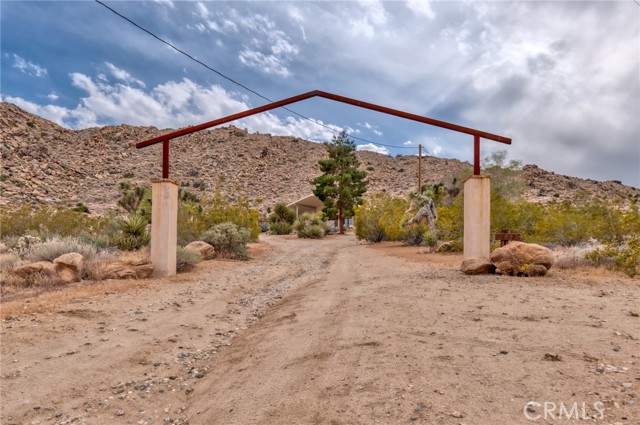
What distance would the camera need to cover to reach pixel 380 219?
968 inches

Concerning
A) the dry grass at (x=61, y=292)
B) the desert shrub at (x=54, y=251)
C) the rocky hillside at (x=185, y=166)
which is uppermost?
the rocky hillside at (x=185, y=166)

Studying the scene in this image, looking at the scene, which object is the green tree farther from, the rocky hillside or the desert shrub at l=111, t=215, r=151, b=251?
the desert shrub at l=111, t=215, r=151, b=251

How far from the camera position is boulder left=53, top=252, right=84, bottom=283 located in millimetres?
9742

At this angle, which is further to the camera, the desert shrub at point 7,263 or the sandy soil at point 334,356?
the desert shrub at point 7,263

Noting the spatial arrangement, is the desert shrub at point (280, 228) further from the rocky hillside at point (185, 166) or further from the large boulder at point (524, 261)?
the large boulder at point (524, 261)

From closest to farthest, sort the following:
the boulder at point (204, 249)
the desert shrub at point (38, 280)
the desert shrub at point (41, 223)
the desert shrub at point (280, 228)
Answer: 1. the desert shrub at point (38, 280)
2. the boulder at point (204, 249)
3. the desert shrub at point (41, 223)
4. the desert shrub at point (280, 228)

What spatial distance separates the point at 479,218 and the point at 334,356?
319 inches

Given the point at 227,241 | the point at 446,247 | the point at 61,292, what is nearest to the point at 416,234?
the point at 446,247

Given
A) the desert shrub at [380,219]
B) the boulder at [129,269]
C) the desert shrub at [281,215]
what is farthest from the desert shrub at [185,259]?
the desert shrub at [281,215]

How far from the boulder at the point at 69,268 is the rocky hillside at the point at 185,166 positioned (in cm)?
3792

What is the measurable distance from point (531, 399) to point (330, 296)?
16.9 ft

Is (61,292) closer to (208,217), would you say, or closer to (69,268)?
(69,268)

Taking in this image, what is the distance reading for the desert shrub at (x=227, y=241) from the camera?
16297 millimetres

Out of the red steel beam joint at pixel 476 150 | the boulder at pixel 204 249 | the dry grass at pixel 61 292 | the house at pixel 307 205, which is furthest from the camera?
the house at pixel 307 205
